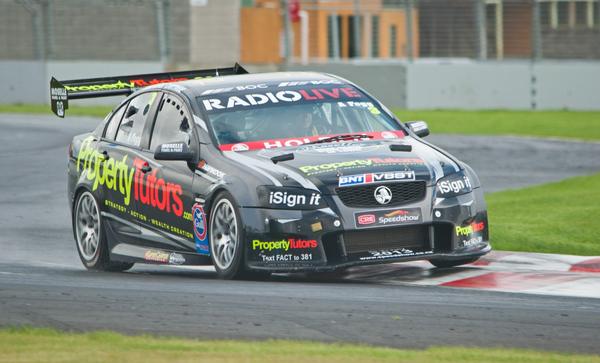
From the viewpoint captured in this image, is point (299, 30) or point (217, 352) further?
point (299, 30)

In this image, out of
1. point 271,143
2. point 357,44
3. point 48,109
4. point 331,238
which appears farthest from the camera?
point 357,44

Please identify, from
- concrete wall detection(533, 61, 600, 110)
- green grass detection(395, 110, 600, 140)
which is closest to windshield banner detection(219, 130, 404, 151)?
green grass detection(395, 110, 600, 140)

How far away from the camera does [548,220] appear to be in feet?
44.1

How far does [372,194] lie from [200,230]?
139 centimetres

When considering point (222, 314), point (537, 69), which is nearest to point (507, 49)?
point (537, 69)

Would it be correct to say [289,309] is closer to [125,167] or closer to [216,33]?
[125,167]

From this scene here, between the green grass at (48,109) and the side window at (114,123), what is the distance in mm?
17281

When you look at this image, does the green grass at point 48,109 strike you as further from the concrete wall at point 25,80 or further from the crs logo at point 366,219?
the crs logo at point 366,219

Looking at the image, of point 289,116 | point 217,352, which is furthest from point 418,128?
point 217,352

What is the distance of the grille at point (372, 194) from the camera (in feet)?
32.8

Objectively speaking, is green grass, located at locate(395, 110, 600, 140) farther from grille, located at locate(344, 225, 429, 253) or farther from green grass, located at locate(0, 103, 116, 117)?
grille, located at locate(344, 225, 429, 253)

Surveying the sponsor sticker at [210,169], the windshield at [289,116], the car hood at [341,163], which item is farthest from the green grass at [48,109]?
the car hood at [341,163]

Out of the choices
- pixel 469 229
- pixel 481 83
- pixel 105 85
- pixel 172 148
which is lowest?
pixel 469 229

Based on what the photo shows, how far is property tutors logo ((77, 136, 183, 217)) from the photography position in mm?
11086
